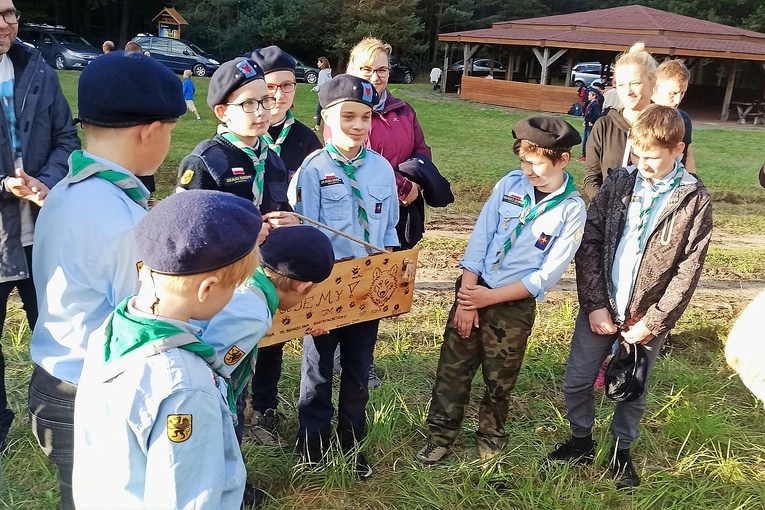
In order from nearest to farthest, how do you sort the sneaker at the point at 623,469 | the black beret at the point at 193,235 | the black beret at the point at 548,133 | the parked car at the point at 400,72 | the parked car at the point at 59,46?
the black beret at the point at 193,235, the black beret at the point at 548,133, the sneaker at the point at 623,469, the parked car at the point at 59,46, the parked car at the point at 400,72

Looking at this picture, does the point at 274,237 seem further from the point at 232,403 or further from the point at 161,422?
the point at 161,422

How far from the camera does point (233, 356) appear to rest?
6.48 ft

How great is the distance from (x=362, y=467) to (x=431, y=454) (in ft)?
1.24

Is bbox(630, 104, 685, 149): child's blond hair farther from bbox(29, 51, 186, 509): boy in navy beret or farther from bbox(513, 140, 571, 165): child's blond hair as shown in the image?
bbox(29, 51, 186, 509): boy in navy beret

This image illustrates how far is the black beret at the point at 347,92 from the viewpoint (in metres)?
3.02

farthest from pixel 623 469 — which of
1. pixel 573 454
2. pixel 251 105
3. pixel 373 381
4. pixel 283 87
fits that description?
pixel 283 87

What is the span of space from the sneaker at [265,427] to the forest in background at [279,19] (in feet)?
101

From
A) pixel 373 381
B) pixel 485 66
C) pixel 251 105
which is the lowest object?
pixel 373 381

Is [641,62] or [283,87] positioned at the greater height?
[641,62]

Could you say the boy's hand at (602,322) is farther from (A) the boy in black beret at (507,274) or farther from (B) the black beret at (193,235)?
(B) the black beret at (193,235)

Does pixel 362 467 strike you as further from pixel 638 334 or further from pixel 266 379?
pixel 638 334

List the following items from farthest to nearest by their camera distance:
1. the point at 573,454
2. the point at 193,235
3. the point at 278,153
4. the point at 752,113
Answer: the point at 752,113 → the point at 278,153 → the point at 573,454 → the point at 193,235

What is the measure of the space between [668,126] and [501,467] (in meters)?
1.76

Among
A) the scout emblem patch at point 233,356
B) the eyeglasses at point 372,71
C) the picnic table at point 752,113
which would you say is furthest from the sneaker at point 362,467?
the picnic table at point 752,113
